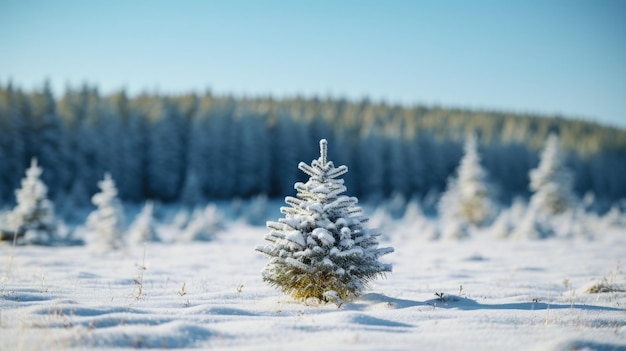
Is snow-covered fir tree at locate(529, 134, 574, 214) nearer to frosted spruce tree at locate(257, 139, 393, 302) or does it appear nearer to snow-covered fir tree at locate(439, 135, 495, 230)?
snow-covered fir tree at locate(439, 135, 495, 230)

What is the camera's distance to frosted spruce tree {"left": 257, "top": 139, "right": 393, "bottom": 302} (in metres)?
4.96

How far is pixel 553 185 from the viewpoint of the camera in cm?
2973

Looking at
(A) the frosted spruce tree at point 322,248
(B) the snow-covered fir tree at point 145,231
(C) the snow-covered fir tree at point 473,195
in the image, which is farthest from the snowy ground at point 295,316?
(C) the snow-covered fir tree at point 473,195

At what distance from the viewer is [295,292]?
5.13m

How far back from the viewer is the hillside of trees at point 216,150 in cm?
4144

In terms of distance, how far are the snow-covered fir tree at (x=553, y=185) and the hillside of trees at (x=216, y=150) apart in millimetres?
28802

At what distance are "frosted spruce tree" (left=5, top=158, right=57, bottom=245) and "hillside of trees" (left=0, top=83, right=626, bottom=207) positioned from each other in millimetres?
25217

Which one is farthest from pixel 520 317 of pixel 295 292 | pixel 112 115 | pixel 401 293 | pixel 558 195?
pixel 112 115

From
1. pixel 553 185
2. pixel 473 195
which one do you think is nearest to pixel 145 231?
pixel 473 195

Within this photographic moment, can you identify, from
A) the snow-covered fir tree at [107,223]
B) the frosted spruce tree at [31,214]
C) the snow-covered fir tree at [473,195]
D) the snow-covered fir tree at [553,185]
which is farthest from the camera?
the snow-covered fir tree at [553,185]

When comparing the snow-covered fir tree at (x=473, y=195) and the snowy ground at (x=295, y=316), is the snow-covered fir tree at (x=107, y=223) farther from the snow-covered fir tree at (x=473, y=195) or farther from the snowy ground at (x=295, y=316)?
the snow-covered fir tree at (x=473, y=195)

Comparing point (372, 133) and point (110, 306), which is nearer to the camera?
point (110, 306)

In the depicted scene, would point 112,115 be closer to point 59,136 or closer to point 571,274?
point 59,136

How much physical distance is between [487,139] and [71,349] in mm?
76729
